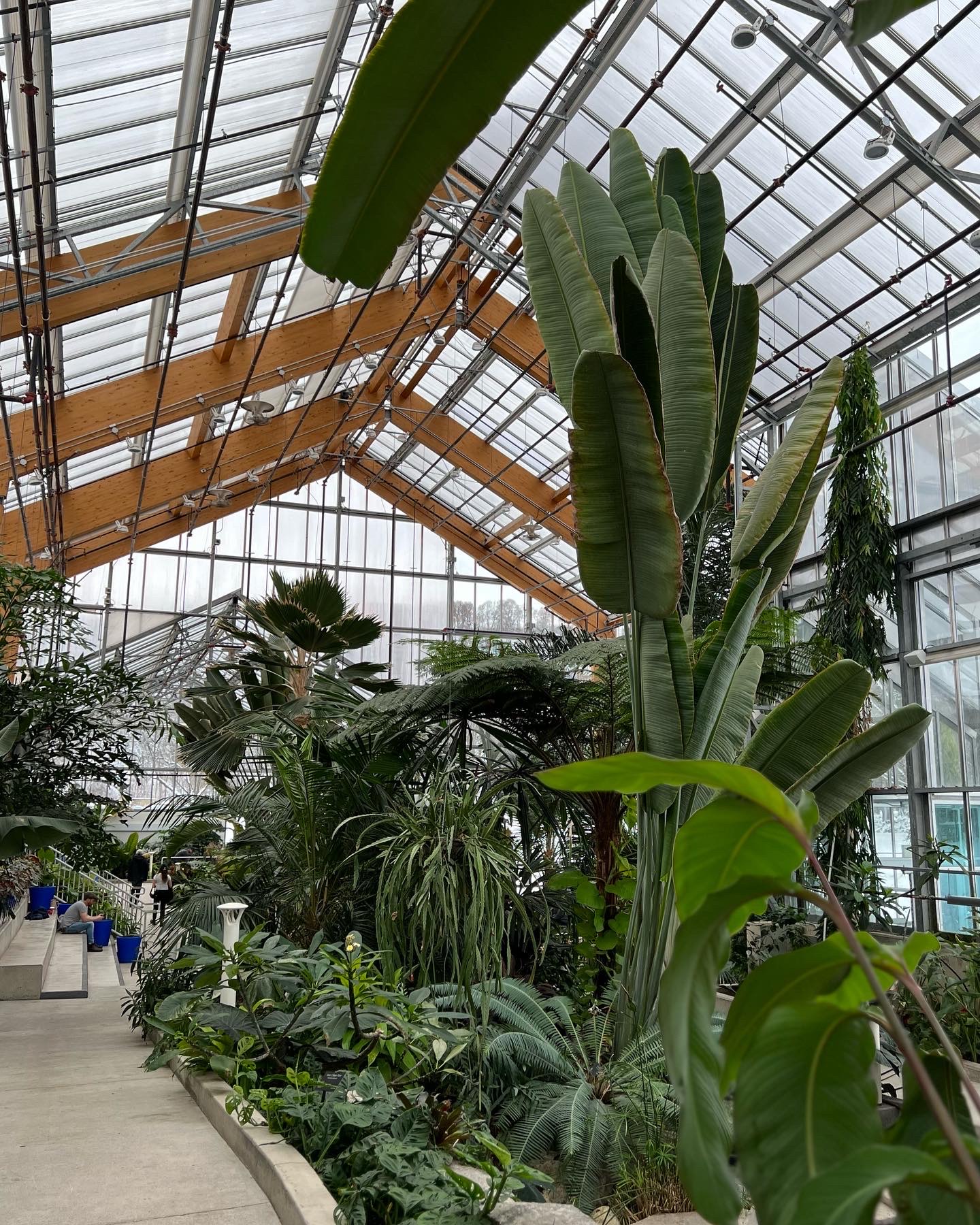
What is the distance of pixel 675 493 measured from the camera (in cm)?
387

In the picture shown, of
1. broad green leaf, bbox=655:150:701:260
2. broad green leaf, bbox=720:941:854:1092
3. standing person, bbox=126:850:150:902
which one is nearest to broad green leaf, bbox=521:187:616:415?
broad green leaf, bbox=655:150:701:260

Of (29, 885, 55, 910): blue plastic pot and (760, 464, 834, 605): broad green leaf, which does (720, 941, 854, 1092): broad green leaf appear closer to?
(760, 464, 834, 605): broad green leaf

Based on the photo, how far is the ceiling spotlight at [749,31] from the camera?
762cm

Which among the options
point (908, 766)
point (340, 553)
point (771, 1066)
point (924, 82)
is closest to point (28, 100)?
point (771, 1066)

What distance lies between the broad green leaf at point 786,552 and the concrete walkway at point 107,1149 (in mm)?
2793

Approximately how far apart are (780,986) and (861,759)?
321 cm

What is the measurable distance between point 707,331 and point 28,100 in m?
3.81

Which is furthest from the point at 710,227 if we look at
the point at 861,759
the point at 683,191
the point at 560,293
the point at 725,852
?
the point at 725,852

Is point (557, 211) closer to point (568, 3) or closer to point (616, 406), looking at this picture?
point (616, 406)

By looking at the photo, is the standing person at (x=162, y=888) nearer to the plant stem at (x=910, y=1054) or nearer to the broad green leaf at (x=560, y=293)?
the broad green leaf at (x=560, y=293)

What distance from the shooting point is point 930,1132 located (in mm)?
1116

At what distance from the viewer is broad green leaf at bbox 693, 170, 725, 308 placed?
444 cm

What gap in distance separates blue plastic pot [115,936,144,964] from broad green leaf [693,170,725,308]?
8915 mm

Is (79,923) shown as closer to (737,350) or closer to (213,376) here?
(213,376)
